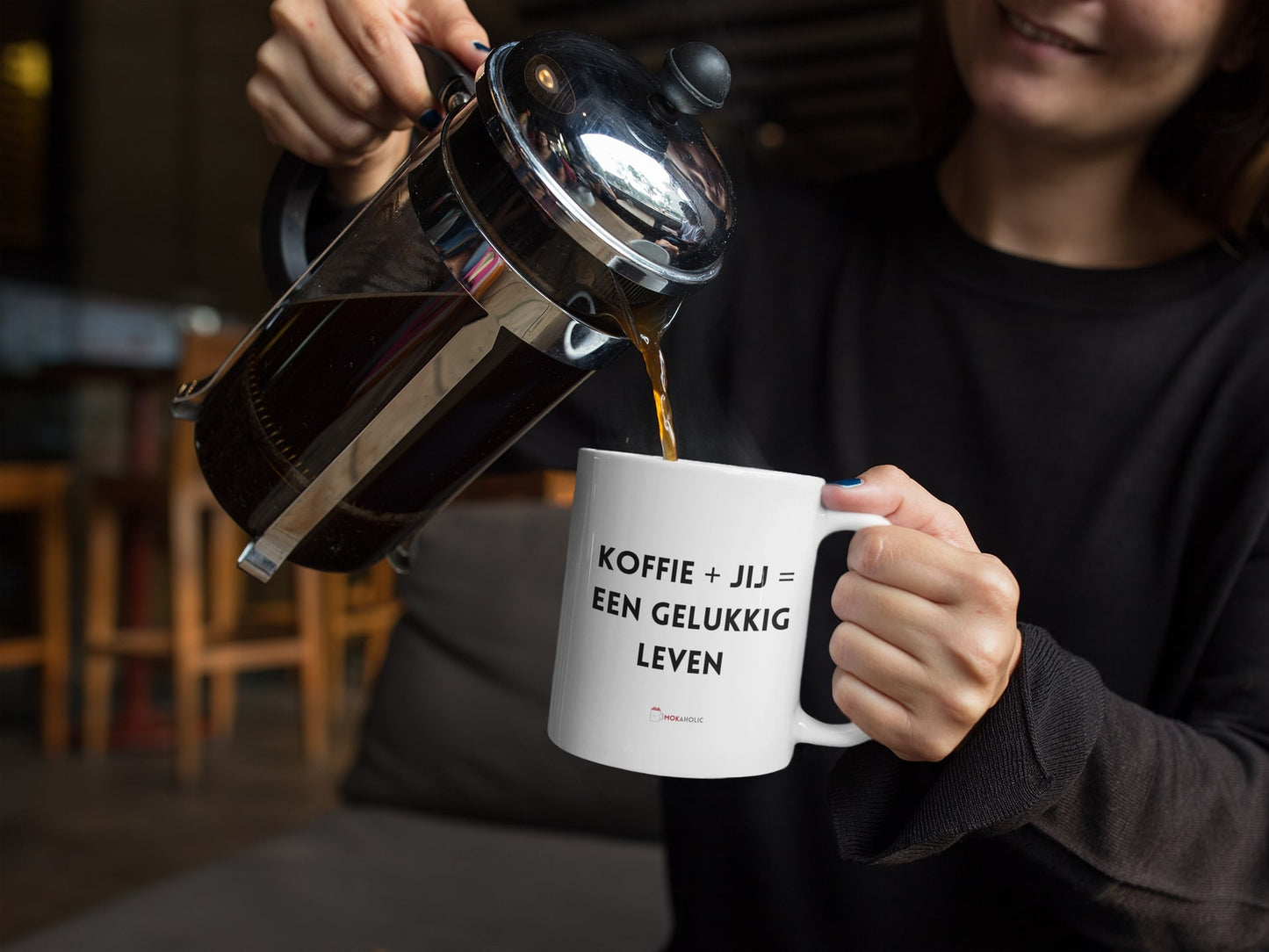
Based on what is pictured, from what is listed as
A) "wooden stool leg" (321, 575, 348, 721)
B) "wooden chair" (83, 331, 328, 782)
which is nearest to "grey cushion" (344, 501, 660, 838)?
"wooden chair" (83, 331, 328, 782)

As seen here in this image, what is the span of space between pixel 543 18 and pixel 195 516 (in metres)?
2.96

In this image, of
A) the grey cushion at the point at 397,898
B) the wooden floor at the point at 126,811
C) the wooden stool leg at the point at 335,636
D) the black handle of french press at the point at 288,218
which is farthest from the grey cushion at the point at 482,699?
the wooden stool leg at the point at 335,636

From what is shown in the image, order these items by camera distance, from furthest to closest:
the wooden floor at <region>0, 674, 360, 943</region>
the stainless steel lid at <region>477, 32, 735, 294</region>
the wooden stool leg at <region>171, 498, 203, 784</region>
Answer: the wooden stool leg at <region>171, 498, 203, 784</region> → the wooden floor at <region>0, 674, 360, 943</region> → the stainless steel lid at <region>477, 32, 735, 294</region>

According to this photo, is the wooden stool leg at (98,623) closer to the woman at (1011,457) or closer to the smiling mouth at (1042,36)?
the woman at (1011,457)

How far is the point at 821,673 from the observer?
676mm

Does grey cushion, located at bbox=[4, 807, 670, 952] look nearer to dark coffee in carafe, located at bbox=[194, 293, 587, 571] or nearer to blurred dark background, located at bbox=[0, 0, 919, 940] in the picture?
dark coffee in carafe, located at bbox=[194, 293, 587, 571]

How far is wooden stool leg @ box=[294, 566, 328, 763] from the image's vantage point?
3117 millimetres

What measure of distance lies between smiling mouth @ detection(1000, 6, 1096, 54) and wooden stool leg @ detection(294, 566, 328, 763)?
2.73 metres

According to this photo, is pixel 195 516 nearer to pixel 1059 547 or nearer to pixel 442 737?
pixel 442 737

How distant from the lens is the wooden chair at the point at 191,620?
9.30 ft

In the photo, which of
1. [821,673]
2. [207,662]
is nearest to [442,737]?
[821,673]

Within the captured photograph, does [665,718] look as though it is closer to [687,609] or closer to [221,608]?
[687,609]

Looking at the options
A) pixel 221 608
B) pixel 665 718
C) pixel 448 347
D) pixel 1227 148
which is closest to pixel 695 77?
pixel 448 347

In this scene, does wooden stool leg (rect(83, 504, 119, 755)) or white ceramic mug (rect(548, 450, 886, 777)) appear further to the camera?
wooden stool leg (rect(83, 504, 119, 755))
